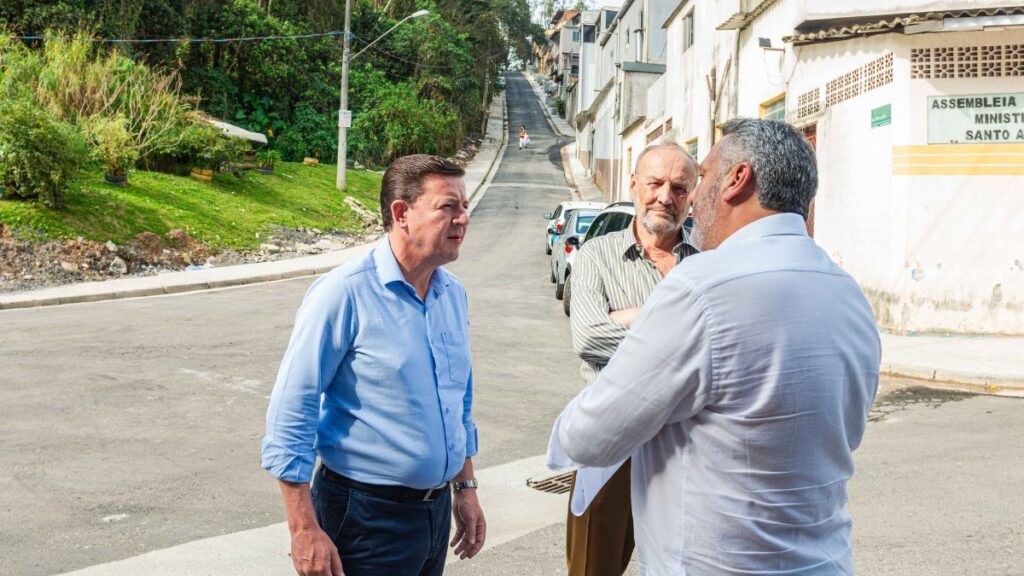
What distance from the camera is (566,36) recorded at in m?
97.1

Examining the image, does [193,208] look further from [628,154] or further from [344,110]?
[628,154]

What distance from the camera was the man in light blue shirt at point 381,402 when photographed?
2576 millimetres

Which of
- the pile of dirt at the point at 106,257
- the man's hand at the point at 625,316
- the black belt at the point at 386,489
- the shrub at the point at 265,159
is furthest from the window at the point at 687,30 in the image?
the black belt at the point at 386,489

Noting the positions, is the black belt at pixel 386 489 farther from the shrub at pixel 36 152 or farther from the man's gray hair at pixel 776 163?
the shrub at pixel 36 152

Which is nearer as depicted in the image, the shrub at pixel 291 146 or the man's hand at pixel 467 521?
the man's hand at pixel 467 521

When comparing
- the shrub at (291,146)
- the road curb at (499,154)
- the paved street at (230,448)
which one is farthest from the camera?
the road curb at (499,154)

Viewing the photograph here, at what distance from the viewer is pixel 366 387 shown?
268cm

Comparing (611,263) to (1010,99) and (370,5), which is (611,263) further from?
(370,5)

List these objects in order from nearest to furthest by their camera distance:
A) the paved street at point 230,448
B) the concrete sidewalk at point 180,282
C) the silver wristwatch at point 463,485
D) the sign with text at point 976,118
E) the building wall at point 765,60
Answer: the silver wristwatch at point 463,485, the paved street at point 230,448, the sign with text at point 976,118, the concrete sidewalk at point 180,282, the building wall at point 765,60

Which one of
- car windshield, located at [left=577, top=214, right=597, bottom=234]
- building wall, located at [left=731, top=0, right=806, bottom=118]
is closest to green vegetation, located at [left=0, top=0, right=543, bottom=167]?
car windshield, located at [left=577, top=214, right=597, bottom=234]

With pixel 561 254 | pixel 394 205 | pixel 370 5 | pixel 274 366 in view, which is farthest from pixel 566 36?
pixel 394 205

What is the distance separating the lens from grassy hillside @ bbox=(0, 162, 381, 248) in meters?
17.9

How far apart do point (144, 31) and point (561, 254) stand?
81.2 feet

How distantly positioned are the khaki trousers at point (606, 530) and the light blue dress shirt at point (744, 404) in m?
1.18
